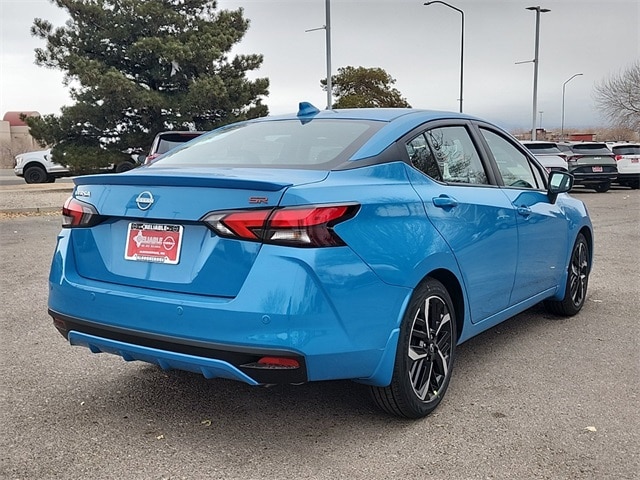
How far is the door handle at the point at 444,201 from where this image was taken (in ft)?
11.3

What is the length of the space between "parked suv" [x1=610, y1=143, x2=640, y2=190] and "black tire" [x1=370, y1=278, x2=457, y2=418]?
20.4 meters

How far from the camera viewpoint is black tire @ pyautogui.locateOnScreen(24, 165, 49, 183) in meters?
24.0

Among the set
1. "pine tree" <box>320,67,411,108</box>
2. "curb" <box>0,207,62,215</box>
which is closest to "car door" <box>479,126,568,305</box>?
"curb" <box>0,207,62,215</box>

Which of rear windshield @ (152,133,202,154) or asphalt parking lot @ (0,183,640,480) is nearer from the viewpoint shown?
asphalt parking lot @ (0,183,640,480)

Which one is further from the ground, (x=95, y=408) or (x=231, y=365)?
(x=231, y=365)

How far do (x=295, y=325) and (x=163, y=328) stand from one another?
1.97 feet

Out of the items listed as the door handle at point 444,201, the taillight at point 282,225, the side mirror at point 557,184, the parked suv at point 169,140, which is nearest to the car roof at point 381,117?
the door handle at point 444,201

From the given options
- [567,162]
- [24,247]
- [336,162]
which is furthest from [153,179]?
[567,162]

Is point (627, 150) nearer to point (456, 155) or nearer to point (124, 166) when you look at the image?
point (124, 166)

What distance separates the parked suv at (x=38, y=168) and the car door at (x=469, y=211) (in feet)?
73.3

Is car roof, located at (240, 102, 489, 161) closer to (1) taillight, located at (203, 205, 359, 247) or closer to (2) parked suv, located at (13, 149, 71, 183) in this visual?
(1) taillight, located at (203, 205, 359, 247)

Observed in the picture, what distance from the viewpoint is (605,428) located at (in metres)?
3.26

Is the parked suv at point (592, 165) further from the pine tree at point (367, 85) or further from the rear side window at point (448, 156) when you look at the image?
the pine tree at point (367, 85)

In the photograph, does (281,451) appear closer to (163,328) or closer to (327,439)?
(327,439)
